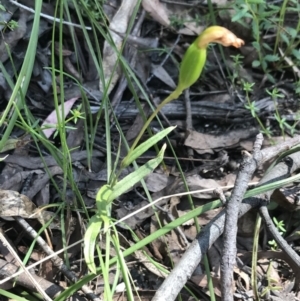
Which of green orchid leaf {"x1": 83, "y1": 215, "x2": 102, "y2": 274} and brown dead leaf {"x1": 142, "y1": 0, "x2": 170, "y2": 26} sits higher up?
brown dead leaf {"x1": 142, "y1": 0, "x2": 170, "y2": 26}

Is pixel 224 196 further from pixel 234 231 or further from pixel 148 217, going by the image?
pixel 148 217

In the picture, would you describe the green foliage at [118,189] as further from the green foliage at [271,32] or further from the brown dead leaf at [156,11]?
the brown dead leaf at [156,11]

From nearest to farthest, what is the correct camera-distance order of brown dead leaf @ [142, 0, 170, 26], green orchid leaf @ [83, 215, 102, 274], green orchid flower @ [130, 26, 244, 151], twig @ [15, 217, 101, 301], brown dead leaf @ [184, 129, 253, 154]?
green orchid flower @ [130, 26, 244, 151]
green orchid leaf @ [83, 215, 102, 274]
twig @ [15, 217, 101, 301]
brown dead leaf @ [184, 129, 253, 154]
brown dead leaf @ [142, 0, 170, 26]

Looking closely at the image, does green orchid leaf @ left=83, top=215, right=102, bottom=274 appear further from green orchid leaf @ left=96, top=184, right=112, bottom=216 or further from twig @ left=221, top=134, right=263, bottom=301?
twig @ left=221, top=134, right=263, bottom=301

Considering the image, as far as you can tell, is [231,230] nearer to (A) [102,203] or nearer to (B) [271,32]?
(A) [102,203]

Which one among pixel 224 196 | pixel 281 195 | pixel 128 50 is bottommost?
pixel 281 195

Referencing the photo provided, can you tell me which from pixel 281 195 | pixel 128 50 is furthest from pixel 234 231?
pixel 128 50

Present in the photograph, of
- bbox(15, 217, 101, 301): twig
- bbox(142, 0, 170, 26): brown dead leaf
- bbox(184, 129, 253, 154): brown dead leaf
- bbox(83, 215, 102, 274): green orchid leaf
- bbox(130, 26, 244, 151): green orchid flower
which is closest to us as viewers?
bbox(130, 26, 244, 151): green orchid flower

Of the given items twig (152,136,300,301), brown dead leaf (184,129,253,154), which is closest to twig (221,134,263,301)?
twig (152,136,300,301)

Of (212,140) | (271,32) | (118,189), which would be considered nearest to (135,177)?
(118,189)
